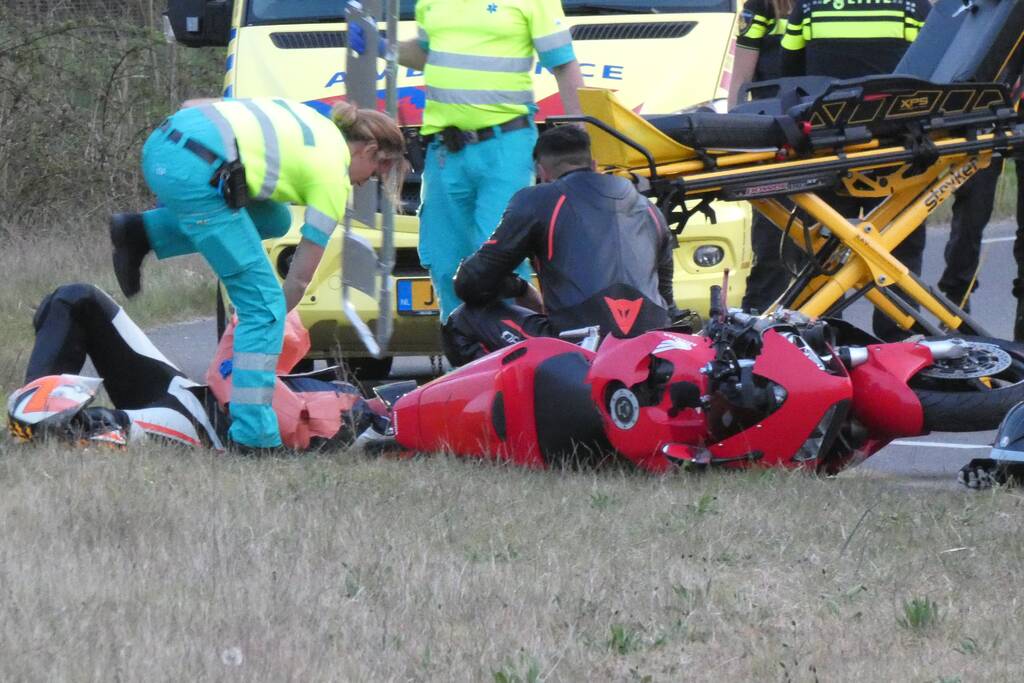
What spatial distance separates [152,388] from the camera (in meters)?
6.03

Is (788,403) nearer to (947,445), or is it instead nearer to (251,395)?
(251,395)

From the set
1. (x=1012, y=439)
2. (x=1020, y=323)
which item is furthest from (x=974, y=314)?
(x=1012, y=439)

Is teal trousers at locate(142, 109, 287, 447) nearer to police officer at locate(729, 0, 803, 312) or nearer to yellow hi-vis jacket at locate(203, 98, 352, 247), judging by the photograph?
yellow hi-vis jacket at locate(203, 98, 352, 247)

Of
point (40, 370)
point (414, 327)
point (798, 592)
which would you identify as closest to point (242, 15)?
point (414, 327)

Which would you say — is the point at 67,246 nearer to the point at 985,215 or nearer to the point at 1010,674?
the point at 985,215

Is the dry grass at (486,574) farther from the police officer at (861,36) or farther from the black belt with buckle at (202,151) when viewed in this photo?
the police officer at (861,36)

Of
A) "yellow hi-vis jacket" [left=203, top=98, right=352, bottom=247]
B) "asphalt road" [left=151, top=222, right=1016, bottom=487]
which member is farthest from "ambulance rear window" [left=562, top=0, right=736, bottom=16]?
"yellow hi-vis jacket" [left=203, top=98, right=352, bottom=247]

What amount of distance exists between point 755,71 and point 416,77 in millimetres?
1768

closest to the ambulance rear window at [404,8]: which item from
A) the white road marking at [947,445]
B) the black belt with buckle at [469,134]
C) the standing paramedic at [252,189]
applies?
the black belt with buckle at [469,134]

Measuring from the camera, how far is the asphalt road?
21.1 ft

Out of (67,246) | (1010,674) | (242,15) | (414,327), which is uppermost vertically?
(242,15)

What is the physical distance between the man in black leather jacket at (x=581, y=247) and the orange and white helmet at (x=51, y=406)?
1.39m

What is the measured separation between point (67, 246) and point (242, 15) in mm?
5644

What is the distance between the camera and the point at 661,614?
3.89m
